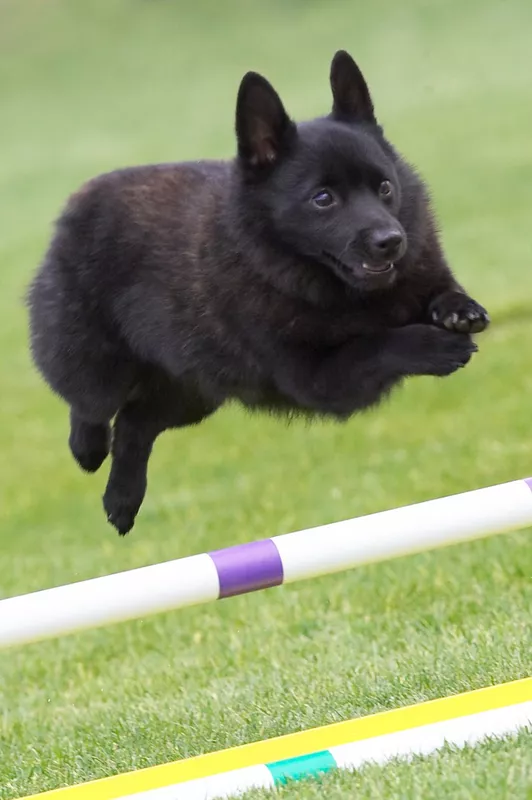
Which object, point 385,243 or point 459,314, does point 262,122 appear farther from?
point 459,314

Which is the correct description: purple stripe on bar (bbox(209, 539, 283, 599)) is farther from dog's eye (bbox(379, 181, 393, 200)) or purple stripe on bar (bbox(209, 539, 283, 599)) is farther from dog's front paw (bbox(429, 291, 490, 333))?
dog's eye (bbox(379, 181, 393, 200))

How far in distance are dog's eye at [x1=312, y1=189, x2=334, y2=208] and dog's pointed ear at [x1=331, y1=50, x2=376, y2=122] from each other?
0.26m

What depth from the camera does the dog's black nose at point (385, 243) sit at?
263cm

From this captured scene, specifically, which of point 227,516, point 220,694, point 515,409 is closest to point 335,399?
point 220,694

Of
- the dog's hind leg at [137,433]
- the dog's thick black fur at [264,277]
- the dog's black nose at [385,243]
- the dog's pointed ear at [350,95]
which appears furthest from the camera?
the dog's hind leg at [137,433]

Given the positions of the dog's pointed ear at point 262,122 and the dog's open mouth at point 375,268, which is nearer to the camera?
the dog's open mouth at point 375,268

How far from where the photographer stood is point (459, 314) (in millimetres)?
2715

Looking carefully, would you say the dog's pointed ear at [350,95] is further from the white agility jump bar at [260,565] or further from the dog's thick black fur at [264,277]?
the white agility jump bar at [260,565]

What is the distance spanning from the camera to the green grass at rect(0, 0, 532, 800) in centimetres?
386

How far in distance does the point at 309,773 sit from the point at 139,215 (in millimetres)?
1472

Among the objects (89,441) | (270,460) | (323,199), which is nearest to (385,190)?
Result: (323,199)

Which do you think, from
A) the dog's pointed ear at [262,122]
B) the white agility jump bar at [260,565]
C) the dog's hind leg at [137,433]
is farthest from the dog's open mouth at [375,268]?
the dog's hind leg at [137,433]

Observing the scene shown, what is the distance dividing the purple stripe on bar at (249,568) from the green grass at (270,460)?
0.47 metres

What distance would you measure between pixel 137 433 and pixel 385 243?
4.07ft
